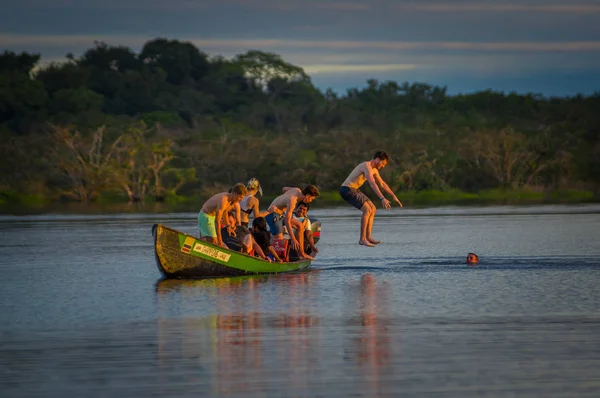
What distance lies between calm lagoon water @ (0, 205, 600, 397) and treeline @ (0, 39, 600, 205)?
126 ft

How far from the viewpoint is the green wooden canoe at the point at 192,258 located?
2089cm

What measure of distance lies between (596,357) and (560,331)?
1868 millimetres

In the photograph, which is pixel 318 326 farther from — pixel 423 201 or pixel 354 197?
pixel 423 201

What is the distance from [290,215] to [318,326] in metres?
7.30

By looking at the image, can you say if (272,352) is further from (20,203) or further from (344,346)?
(20,203)

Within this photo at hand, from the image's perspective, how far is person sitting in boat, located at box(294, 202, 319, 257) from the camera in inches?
914

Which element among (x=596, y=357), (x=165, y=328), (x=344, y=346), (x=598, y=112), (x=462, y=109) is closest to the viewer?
(x=596, y=357)

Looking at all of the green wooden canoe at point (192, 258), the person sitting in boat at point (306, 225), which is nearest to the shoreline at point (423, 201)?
the person sitting in boat at point (306, 225)

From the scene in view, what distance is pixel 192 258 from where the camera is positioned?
21172 mm

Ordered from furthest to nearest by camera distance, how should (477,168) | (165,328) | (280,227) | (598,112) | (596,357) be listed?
(598,112), (477,168), (280,227), (165,328), (596,357)

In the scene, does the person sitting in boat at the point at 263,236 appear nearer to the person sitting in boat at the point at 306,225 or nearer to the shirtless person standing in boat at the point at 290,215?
the shirtless person standing in boat at the point at 290,215

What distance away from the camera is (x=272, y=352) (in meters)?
13.4

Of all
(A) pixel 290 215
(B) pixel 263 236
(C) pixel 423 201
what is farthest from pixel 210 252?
(C) pixel 423 201

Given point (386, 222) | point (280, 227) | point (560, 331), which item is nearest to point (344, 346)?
point (560, 331)
